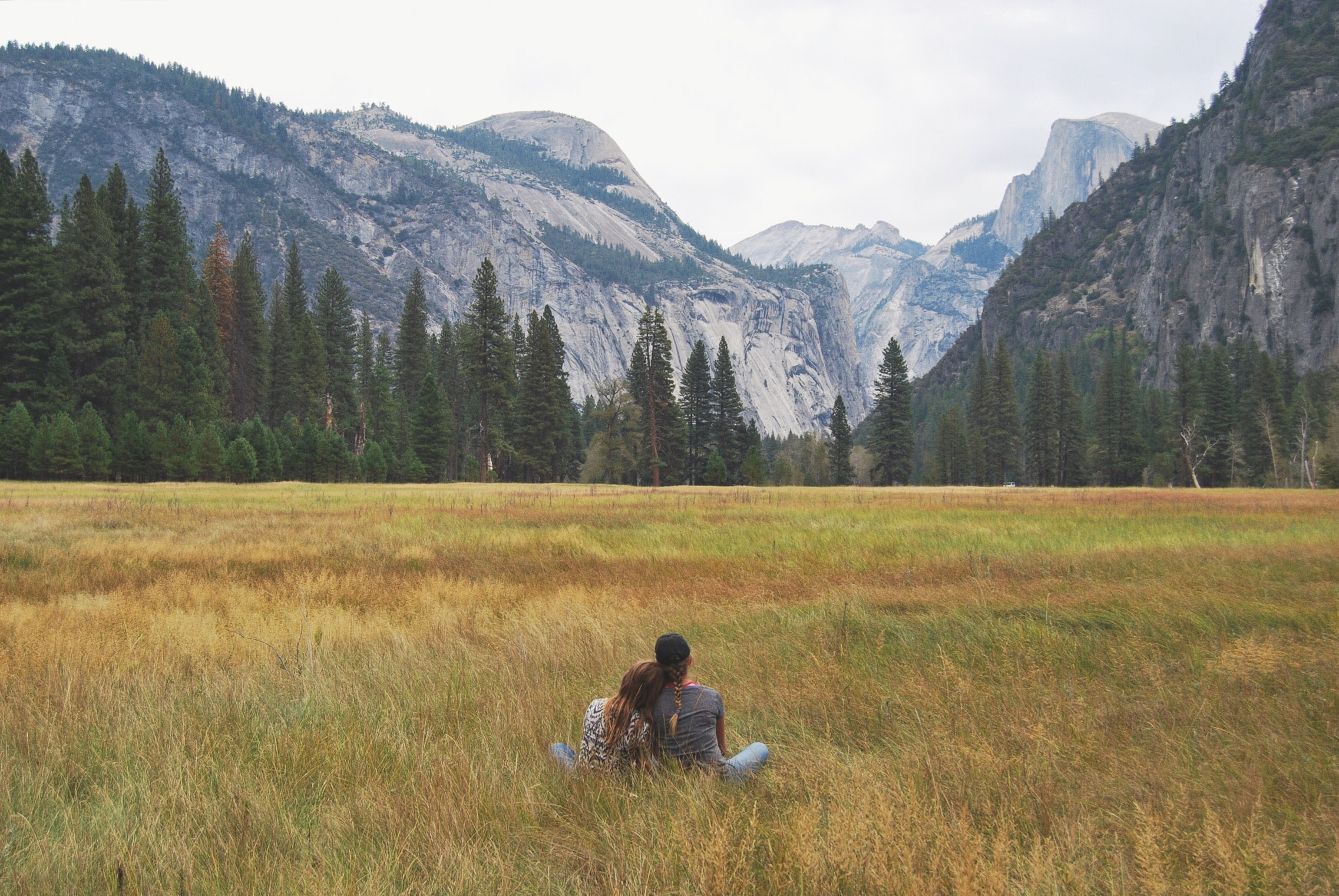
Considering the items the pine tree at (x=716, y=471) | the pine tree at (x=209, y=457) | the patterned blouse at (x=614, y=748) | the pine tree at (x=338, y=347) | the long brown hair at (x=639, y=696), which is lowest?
the patterned blouse at (x=614, y=748)

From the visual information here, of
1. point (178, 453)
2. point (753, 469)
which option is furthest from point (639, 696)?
point (753, 469)

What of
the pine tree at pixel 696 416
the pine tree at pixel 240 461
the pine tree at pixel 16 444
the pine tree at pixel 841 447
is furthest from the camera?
the pine tree at pixel 841 447

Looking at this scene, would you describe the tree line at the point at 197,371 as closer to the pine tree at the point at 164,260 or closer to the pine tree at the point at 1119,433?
the pine tree at the point at 164,260

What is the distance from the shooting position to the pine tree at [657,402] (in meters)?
59.3

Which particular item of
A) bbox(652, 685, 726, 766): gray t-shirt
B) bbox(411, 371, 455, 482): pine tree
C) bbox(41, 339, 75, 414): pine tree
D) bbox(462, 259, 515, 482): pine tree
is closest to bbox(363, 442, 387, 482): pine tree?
bbox(411, 371, 455, 482): pine tree

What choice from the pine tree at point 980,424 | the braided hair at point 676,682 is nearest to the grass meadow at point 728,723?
the braided hair at point 676,682

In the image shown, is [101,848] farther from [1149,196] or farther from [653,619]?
[1149,196]

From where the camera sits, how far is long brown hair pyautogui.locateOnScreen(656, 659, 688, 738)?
167 inches

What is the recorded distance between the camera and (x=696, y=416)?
7725 centimetres

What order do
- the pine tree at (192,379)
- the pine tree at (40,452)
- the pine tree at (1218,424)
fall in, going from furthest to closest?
1. the pine tree at (1218,424)
2. the pine tree at (192,379)
3. the pine tree at (40,452)

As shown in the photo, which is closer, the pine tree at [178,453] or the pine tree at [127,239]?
the pine tree at [178,453]

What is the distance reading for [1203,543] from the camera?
46.6 ft

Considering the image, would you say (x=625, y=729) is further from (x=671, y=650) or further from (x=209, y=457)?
(x=209, y=457)

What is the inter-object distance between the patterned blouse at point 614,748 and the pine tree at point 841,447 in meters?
76.2
